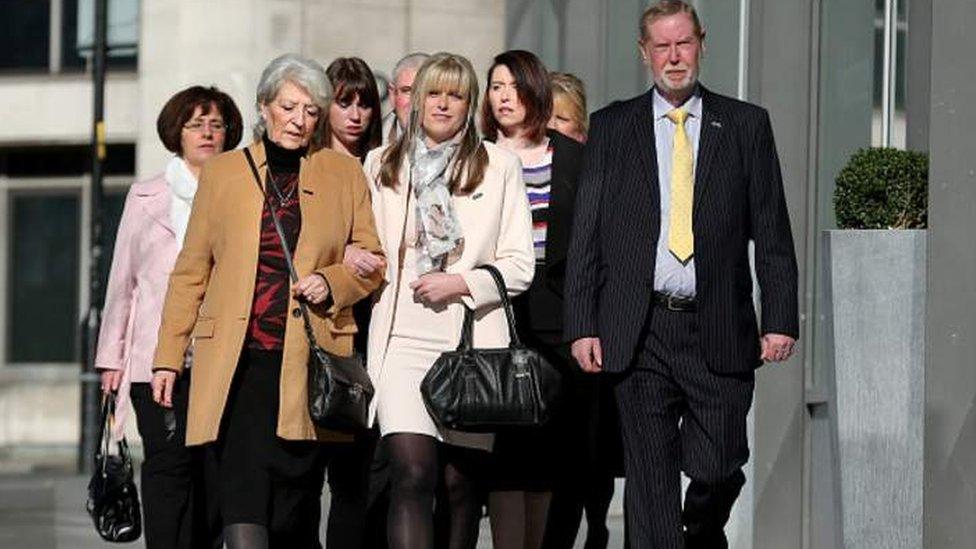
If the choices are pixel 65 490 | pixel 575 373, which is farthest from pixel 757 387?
pixel 65 490

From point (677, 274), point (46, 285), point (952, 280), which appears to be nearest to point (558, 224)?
point (677, 274)

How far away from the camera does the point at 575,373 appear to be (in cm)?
949

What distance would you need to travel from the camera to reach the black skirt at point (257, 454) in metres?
8.62

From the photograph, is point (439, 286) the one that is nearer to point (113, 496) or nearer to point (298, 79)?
point (298, 79)

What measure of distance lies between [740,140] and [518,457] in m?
1.60

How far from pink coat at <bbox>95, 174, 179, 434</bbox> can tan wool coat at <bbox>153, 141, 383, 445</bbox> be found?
126cm

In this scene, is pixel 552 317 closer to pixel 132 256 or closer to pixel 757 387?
→ pixel 132 256

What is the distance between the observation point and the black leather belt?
27.4 feet

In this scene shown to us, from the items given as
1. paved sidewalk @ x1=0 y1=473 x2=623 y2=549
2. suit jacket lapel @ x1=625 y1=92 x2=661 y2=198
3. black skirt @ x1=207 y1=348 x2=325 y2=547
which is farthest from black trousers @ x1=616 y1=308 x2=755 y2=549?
paved sidewalk @ x1=0 y1=473 x2=623 y2=549

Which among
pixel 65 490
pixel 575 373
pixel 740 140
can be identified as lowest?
pixel 65 490

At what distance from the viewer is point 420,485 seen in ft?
28.2

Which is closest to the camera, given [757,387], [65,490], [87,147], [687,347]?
[687,347]

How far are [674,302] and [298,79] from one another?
140 cm

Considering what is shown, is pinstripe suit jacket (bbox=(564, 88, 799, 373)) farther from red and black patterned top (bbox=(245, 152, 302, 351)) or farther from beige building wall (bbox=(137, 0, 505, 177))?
beige building wall (bbox=(137, 0, 505, 177))
